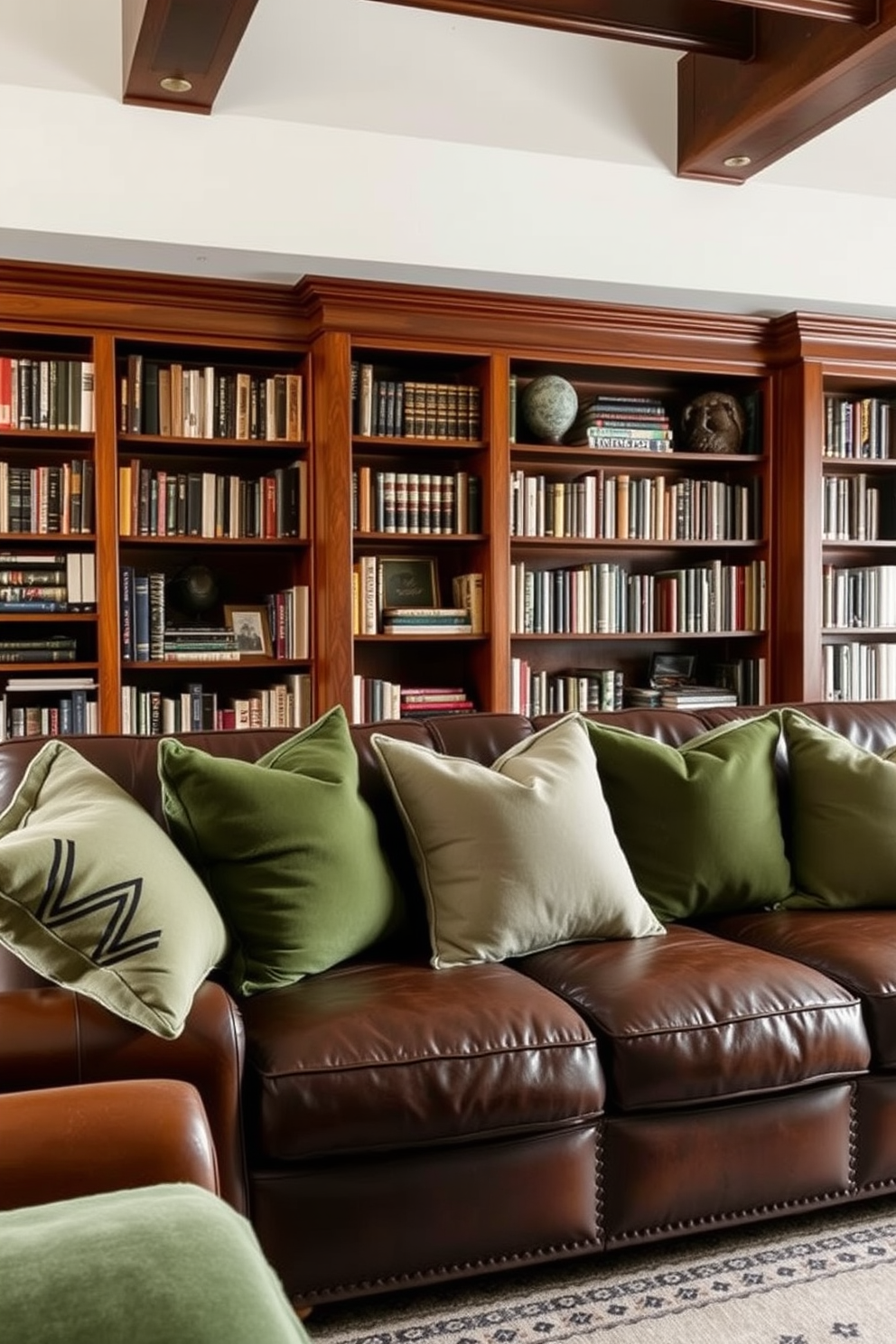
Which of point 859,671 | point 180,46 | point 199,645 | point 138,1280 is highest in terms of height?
point 180,46

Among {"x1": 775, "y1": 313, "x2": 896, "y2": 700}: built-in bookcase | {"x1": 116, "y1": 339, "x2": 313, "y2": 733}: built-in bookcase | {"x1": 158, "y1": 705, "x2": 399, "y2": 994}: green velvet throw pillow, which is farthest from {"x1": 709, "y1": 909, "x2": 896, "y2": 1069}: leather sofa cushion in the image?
{"x1": 775, "y1": 313, "x2": 896, "y2": 700}: built-in bookcase

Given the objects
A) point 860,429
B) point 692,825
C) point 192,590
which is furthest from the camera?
point 860,429

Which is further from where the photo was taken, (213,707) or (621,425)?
(621,425)

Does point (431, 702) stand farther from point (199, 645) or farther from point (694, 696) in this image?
point (694, 696)

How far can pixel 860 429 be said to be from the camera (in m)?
4.90

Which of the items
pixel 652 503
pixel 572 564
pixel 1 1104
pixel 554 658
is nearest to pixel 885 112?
pixel 652 503

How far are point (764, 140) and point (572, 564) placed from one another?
1672 millimetres

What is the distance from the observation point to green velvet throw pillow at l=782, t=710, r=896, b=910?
2.61 metres

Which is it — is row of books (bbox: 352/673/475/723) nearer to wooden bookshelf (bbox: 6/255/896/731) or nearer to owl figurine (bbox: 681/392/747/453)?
wooden bookshelf (bbox: 6/255/896/731)

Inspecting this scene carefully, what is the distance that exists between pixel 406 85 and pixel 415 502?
135 cm

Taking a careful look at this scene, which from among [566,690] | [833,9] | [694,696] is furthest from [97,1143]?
[694,696]

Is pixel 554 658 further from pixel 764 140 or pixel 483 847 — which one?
pixel 483 847

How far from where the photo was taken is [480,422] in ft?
14.5

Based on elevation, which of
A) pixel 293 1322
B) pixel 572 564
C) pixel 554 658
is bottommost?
pixel 293 1322
